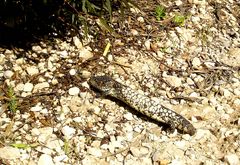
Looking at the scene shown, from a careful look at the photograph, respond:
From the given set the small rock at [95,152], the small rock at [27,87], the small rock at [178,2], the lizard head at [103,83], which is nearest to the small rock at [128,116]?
the lizard head at [103,83]

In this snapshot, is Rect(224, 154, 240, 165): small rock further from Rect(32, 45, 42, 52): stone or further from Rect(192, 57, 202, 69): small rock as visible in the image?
Rect(32, 45, 42, 52): stone

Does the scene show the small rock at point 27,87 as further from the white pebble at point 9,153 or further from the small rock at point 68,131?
the white pebble at point 9,153

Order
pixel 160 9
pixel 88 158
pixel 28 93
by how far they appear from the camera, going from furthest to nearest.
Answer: pixel 160 9 → pixel 28 93 → pixel 88 158

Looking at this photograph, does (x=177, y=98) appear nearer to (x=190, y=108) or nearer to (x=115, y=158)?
(x=190, y=108)

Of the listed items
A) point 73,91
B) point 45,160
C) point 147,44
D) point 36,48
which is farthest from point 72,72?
point 45,160

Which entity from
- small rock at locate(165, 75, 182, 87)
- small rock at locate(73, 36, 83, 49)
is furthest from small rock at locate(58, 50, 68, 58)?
small rock at locate(165, 75, 182, 87)

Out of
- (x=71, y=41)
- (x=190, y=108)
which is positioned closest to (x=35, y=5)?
(x=71, y=41)

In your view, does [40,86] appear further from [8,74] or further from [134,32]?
[134,32]
